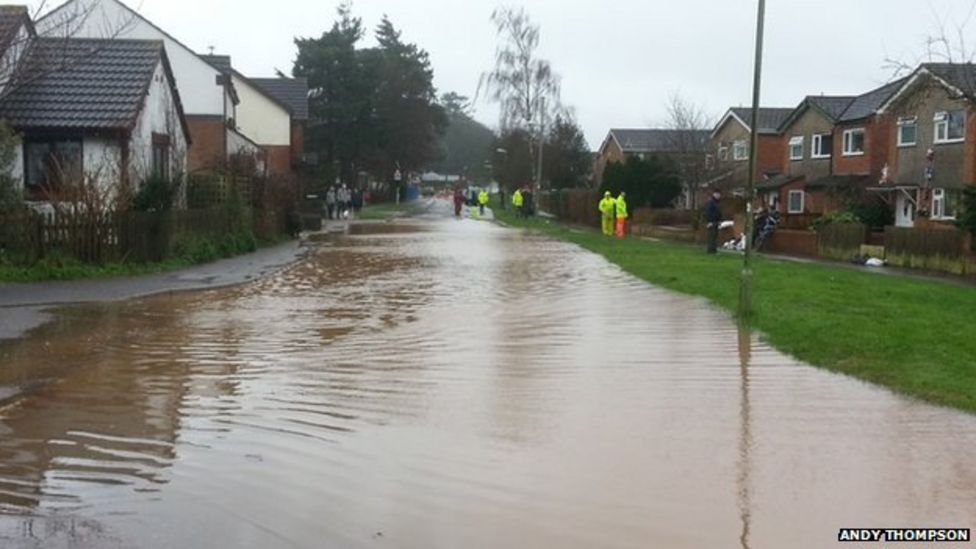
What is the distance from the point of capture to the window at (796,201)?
53850 millimetres

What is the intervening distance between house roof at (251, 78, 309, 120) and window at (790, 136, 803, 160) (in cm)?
2741

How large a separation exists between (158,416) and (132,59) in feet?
68.2

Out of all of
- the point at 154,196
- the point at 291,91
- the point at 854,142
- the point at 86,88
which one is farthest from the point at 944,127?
the point at 291,91

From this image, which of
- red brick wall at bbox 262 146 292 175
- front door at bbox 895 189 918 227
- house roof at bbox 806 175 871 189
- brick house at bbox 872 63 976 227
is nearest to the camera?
brick house at bbox 872 63 976 227

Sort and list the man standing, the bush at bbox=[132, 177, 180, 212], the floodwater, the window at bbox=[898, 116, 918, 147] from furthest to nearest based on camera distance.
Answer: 1. the window at bbox=[898, 116, 918, 147]
2. the man standing
3. the bush at bbox=[132, 177, 180, 212]
4. the floodwater

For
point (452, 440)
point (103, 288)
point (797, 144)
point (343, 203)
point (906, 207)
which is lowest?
point (452, 440)

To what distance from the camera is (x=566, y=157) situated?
78.3 m

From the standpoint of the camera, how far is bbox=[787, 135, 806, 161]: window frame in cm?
5494

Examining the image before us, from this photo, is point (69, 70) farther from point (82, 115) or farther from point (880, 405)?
point (880, 405)

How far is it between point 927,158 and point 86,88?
2955cm

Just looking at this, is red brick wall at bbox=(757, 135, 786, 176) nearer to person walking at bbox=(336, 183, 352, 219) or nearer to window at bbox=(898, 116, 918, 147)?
window at bbox=(898, 116, 918, 147)

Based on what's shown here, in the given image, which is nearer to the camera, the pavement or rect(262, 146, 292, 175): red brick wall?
the pavement

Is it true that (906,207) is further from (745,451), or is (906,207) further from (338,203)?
(745,451)

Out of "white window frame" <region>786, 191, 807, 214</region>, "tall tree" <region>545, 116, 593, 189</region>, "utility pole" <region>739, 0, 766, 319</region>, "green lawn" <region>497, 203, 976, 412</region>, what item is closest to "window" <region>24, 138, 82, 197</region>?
"green lawn" <region>497, 203, 976, 412</region>
